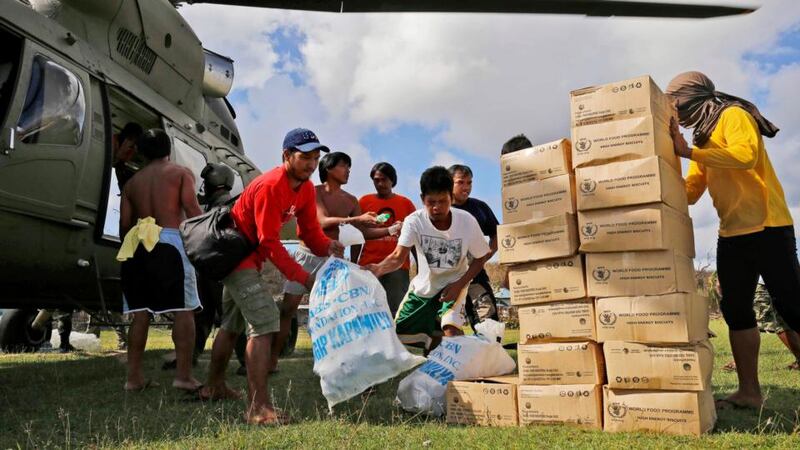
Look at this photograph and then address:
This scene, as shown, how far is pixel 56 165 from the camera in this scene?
4.38 meters

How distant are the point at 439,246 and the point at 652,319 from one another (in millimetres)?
1566

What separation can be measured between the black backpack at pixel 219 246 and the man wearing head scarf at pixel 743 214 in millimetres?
2462

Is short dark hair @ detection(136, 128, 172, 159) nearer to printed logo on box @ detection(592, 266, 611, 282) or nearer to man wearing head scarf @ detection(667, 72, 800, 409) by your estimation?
printed logo on box @ detection(592, 266, 611, 282)

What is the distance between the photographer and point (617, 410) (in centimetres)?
304

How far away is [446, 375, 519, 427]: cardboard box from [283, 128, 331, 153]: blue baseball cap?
152 centimetres

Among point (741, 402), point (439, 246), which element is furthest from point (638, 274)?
point (439, 246)

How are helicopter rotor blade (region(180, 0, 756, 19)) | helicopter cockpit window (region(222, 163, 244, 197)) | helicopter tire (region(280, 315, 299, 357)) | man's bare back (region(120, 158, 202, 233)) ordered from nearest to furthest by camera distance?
1. man's bare back (region(120, 158, 202, 233))
2. helicopter rotor blade (region(180, 0, 756, 19))
3. helicopter tire (region(280, 315, 299, 357))
4. helicopter cockpit window (region(222, 163, 244, 197))

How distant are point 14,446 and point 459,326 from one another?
2.74 m

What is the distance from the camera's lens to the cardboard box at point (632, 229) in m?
3.04

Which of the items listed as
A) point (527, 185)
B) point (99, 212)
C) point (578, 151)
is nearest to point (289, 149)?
point (527, 185)

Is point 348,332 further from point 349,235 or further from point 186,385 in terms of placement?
point 186,385

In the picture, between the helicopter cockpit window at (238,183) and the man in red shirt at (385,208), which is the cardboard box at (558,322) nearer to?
the man in red shirt at (385,208)

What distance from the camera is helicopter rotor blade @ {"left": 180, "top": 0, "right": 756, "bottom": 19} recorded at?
18.8 feet

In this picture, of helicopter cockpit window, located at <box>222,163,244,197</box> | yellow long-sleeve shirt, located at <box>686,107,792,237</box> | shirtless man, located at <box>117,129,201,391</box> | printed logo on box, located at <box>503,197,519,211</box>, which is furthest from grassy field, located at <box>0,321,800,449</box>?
helicopter cockpit window, located at <box>222,163,244,197</box>
